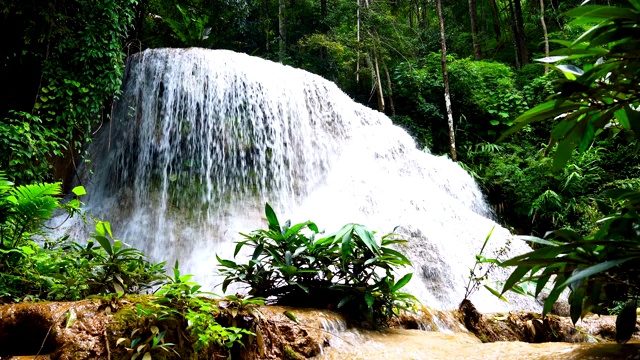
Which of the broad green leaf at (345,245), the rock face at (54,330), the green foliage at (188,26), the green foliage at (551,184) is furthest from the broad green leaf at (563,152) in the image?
the green foliage at (188,26)

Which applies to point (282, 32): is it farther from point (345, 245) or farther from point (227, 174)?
point (345, 245)

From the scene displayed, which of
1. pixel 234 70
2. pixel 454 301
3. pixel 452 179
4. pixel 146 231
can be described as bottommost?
pixel 454 301

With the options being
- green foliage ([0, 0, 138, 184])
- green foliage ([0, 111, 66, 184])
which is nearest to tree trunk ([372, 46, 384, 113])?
green foliage ([0, 0, 138, 184])

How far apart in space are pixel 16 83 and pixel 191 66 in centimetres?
267

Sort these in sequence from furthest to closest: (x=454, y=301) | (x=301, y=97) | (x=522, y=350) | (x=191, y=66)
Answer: (x=301, y=97) → (x=191, y=66) → (x=454, y=301) → (x=522, y=350)

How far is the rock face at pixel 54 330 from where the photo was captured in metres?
1.93

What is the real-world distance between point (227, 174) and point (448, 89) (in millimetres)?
7336

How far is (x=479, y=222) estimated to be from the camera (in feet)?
25.8

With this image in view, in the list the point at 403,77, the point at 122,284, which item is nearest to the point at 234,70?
the point at 122,284

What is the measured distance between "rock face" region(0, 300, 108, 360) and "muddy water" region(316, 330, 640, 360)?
118 centimetres

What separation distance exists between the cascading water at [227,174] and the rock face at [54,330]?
154 inches

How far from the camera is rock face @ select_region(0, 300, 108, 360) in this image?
1.93 metres

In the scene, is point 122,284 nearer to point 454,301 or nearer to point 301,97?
point 454,301

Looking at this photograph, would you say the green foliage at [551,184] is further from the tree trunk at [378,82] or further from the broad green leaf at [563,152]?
the broad green leaf at [563,152]
